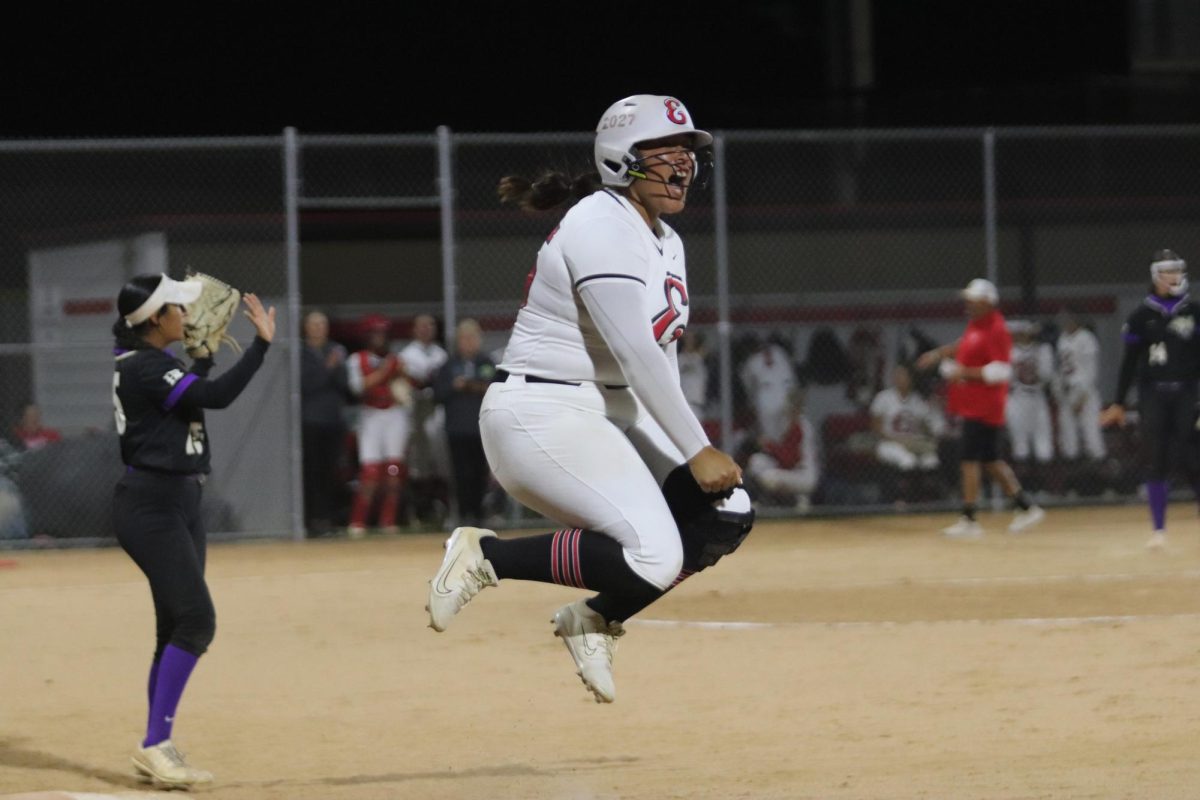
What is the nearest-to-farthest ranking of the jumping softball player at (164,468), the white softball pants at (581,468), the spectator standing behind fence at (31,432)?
the white softball pants at (581,468)
the jumping softball player at (164,468)
the spectator standing behind fence at (31,432)

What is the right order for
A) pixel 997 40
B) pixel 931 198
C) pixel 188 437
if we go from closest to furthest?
pixel 188 437 → pixel 931 198 → pixel 997 40

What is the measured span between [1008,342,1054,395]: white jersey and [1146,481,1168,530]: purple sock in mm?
4352

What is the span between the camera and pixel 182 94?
101ft

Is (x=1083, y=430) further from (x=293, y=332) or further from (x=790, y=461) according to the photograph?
(x=293, y=332)

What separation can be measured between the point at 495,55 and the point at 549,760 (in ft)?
88.5

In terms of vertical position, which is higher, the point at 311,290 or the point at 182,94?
the point at 182,94

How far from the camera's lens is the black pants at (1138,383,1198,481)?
42.9 ft

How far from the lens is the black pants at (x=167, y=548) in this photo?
21.3ft

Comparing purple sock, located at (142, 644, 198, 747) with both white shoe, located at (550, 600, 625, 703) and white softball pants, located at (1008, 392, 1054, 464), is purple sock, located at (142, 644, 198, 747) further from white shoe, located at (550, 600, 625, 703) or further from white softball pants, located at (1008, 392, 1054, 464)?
white softball pants, located at (1008, 392, 1054, 464)

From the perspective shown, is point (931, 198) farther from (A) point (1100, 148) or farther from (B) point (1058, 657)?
(B) point (1058, 657)

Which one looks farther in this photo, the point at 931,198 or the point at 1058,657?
the point at 931,198

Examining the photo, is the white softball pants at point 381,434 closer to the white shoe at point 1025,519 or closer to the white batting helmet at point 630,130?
the white shoe at point 1025,519

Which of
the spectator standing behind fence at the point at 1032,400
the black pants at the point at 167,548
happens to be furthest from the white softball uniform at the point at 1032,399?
the black pants at the point at 167,548

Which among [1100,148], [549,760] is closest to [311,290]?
[1100,148]
